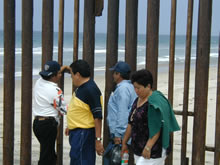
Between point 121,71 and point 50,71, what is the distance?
29.0 inches

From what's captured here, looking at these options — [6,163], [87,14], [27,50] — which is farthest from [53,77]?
[6,163]

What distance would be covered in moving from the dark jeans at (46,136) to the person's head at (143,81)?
1205 mm

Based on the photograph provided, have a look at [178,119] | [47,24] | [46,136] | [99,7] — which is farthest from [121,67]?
[178,119]

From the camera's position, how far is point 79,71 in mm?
4281

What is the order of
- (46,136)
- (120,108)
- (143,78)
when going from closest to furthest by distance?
(143,78)
(120,108)
(46,136)

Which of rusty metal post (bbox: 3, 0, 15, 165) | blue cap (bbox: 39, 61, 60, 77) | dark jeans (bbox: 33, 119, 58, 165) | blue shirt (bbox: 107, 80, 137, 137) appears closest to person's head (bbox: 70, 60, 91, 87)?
blue cap (bbox: 39, 61, 60, 77)

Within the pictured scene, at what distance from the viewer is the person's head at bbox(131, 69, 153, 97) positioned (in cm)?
380

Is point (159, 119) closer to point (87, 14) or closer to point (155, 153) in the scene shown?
point (155, 153)

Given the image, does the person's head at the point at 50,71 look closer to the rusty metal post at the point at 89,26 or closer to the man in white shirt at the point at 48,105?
the man in white shirt at the point at 48,105

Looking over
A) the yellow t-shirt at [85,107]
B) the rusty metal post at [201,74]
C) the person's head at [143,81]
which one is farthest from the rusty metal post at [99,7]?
the person's head at [143,81]

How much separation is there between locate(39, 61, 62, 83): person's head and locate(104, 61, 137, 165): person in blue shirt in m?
0.58

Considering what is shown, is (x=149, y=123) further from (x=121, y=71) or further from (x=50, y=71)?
(x=50, y=71)

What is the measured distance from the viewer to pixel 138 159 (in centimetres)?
384

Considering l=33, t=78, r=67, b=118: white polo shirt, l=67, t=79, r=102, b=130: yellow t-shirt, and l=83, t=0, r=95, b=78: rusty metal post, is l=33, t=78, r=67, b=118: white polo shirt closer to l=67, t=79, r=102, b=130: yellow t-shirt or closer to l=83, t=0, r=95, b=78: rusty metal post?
l=67, t=79, r=102, b=130: yellow t-shirt
